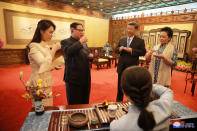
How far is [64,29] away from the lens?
7949 millimetres

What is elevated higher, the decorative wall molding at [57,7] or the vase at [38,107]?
the decorative wall molding at [57,7]

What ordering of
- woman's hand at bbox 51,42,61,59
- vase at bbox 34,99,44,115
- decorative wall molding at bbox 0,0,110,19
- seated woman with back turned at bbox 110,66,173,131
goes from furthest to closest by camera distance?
decorative wall molding at bbox 0,0,110,19, woman's hand at bbox 51,42,61,59, vase at bbox 34,99,44,115, seated woman with back turned at bbox 110,66,173,131

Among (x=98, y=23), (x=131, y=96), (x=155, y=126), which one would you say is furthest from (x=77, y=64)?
(x=98, y=23)

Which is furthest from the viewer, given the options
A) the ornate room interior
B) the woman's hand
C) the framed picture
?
the framed picture

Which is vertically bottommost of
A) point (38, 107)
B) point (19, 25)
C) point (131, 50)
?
point (38, 107)

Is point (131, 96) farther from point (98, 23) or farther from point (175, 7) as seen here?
point (98, 23)

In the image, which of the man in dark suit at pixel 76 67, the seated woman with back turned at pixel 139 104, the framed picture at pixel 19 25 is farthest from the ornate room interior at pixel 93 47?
the seated woman with back turned at pixel 139 104

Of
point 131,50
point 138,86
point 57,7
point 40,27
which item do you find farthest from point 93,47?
point 138,86

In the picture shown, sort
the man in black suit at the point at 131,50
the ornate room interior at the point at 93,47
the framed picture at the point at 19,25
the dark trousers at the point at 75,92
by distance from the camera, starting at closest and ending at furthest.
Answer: the ornate room interior at the point at 93,47 → the dark trousers at the point at 75,92 → the man in black suit at the point at 131,50 → the framed picture at the point at 19,25

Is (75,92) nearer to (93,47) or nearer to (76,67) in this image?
(76,67)

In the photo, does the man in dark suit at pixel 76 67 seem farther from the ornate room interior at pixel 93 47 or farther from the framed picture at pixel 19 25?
the framed picture at pixel 19 25

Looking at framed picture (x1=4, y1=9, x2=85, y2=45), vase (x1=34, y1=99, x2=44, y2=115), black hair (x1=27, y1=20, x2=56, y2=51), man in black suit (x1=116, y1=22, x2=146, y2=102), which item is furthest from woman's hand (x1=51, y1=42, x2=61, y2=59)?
framed picture (x1=4, y1=9, x2=85, y2=45)

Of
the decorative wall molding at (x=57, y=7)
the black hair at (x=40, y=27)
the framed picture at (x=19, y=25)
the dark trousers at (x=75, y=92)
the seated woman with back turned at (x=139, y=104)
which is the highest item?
the decorative wall molding at (x=57, y=7)

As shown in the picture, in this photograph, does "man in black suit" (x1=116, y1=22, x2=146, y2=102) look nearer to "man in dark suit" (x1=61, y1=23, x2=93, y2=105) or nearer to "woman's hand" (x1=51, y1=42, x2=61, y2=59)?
"man in dark suit" (x1=61, y1=23, x2=93, y2=105)
